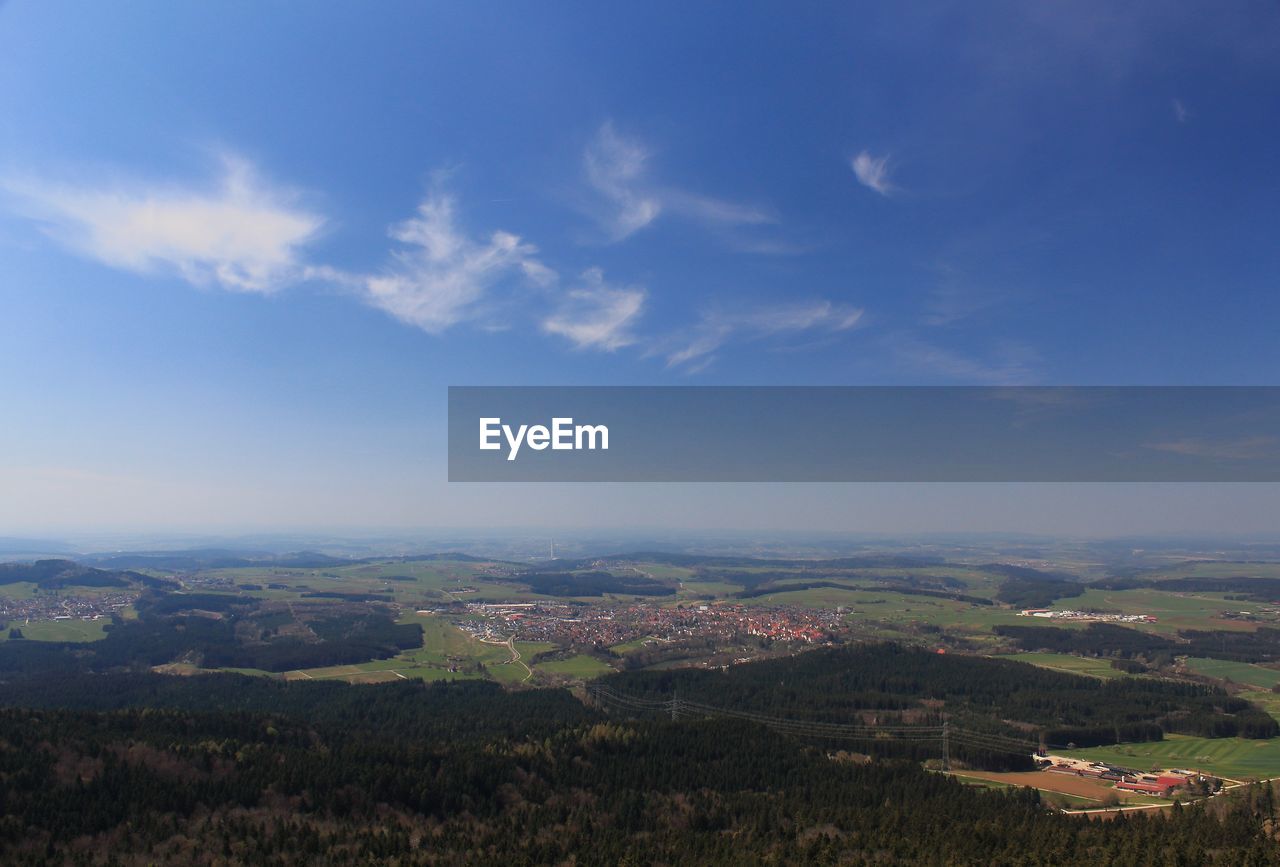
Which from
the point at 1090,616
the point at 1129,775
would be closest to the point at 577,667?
the point at 1129,775

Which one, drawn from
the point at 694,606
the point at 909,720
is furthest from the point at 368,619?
the point at 909,720

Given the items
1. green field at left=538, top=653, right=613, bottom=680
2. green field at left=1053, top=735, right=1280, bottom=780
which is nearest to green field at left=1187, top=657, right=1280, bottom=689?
green field at left=1053, top=735, right=1280, bottom=780

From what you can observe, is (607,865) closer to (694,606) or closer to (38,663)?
(38,663)

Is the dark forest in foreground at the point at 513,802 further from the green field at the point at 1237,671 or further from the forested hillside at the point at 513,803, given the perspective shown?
the green field at the point at 1237,671

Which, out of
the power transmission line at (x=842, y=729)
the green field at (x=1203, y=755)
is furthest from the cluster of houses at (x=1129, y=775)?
the power transmission line at (x=842, y=729)

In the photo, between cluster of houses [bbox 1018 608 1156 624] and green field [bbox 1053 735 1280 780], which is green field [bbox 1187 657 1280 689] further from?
cluster of houses [bbox 1018 608 1156 624]

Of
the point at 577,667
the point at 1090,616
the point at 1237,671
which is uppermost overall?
the point at 1237,671

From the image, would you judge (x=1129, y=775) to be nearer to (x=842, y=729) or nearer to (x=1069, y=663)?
(x=842, y=729)
